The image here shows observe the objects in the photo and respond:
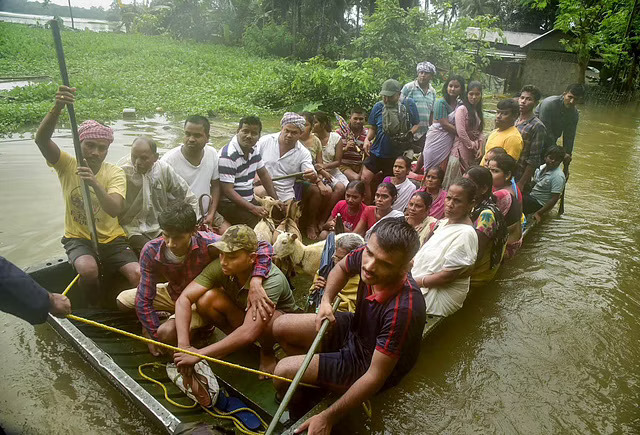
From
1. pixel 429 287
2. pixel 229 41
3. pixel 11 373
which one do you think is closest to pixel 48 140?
pixel 11 373

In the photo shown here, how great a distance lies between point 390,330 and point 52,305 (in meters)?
1.89

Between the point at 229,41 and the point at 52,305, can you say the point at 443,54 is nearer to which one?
the point at 52,305

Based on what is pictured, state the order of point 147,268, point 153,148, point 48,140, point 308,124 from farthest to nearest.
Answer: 1. point 308,124
2. point 153,148
3. point 48,140
4. point 147,268

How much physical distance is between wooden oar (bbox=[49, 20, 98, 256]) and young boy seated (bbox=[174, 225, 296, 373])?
1.12 m

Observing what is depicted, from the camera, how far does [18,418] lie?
8.98 ft

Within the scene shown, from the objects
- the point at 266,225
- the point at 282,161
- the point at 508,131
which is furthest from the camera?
the point at 282,161

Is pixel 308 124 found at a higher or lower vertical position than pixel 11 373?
higher

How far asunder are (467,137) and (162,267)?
13.7 feet

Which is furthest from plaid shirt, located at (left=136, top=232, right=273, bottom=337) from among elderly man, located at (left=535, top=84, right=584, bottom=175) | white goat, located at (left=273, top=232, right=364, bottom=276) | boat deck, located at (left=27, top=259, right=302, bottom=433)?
elderly man, located at (left=535, top=84, right=584, bottom=175)

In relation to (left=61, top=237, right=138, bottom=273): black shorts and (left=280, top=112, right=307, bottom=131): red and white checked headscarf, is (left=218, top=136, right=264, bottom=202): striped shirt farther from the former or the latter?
(left=61, top=237, right=138, bottom=273): black shorts

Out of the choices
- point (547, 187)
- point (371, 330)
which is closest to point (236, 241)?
point (371, 330)

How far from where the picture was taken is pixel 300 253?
13.5ft

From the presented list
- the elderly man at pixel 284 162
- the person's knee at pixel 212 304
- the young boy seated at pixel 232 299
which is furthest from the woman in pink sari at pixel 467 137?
the person's knee at pixel 212 304

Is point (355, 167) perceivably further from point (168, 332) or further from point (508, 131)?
point (168, 332)
